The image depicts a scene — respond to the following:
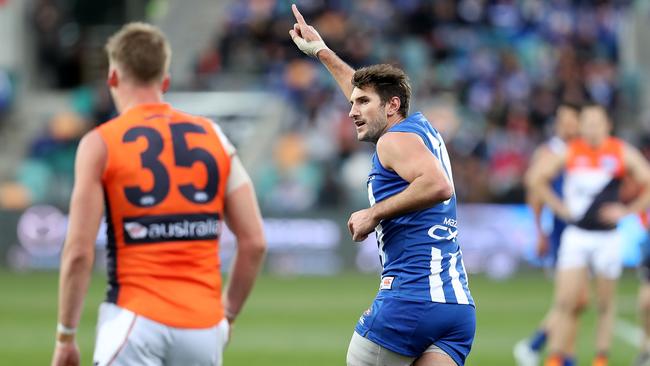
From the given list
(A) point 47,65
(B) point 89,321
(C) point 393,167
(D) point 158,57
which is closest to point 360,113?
(C) point 393,167

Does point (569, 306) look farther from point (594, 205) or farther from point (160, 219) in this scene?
point (160, 219)

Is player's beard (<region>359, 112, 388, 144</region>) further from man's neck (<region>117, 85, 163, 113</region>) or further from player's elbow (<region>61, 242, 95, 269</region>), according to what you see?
player's elbow (<region>61, 242, 95, 269</region>)

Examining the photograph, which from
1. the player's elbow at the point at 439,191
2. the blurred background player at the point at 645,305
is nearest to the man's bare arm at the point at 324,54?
the player's elbow at the point at 439,191

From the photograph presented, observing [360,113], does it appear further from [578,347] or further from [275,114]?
[275,114]

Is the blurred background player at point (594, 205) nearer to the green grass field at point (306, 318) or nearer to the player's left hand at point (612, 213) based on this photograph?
the player's left hand at point (612, 213)

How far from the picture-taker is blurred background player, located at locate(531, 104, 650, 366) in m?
10.8

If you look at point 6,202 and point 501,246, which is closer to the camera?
point 501,246

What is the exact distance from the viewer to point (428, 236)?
226 inches

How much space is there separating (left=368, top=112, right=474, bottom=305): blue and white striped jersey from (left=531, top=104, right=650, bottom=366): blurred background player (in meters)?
5.02

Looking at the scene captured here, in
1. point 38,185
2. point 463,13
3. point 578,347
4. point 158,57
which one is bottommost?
point 578,347

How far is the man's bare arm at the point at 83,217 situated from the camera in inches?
192

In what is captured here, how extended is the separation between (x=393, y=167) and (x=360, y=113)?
0.35 metres

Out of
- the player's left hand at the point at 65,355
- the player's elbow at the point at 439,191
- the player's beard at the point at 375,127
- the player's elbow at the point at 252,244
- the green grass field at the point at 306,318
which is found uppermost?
the player's beard at the point at 375,127

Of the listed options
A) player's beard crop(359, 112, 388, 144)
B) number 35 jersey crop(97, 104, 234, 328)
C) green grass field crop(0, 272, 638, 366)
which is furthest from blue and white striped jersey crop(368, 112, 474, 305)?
green grass field crop(0, 272, 638, 366)
